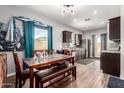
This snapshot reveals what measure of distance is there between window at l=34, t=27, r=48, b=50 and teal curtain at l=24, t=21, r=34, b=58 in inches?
12.8

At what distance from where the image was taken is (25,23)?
354cm

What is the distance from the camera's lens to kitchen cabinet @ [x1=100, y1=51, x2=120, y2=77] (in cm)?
314

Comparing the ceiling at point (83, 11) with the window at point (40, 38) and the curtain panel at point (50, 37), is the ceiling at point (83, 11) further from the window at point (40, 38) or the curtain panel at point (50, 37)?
the window at point (40, 38)

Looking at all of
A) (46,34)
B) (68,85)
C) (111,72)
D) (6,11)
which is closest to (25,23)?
(6,11)

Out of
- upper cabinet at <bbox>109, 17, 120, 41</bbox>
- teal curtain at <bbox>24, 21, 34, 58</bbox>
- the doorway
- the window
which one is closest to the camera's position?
upper cabinet at <bbox>109, 17, 120, 41</bbox>

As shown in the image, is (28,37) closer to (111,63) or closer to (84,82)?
(84,82)

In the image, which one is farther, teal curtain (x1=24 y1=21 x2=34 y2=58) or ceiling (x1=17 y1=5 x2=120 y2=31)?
teal curtain (x1=24 y1=21 x2=34 y2=58)

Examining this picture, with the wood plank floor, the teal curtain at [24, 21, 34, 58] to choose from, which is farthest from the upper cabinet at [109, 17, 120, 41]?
the teal curtain at [24, 21, 34, 58]

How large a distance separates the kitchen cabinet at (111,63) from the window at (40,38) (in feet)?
8.49

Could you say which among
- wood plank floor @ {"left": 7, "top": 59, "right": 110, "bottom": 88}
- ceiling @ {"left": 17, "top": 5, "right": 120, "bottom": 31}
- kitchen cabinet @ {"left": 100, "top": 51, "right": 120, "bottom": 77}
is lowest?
wood plank floor @ {"left": 7, "top": 59, "right": 110, "bottom": 88}

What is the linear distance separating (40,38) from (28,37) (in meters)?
0.75

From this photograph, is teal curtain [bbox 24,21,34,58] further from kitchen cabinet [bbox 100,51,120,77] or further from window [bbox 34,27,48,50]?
kitchen cabinet [bbox 100,51,120,77]

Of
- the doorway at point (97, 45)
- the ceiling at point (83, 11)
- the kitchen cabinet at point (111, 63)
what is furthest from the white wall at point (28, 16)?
the doorway at point (97, 45)
